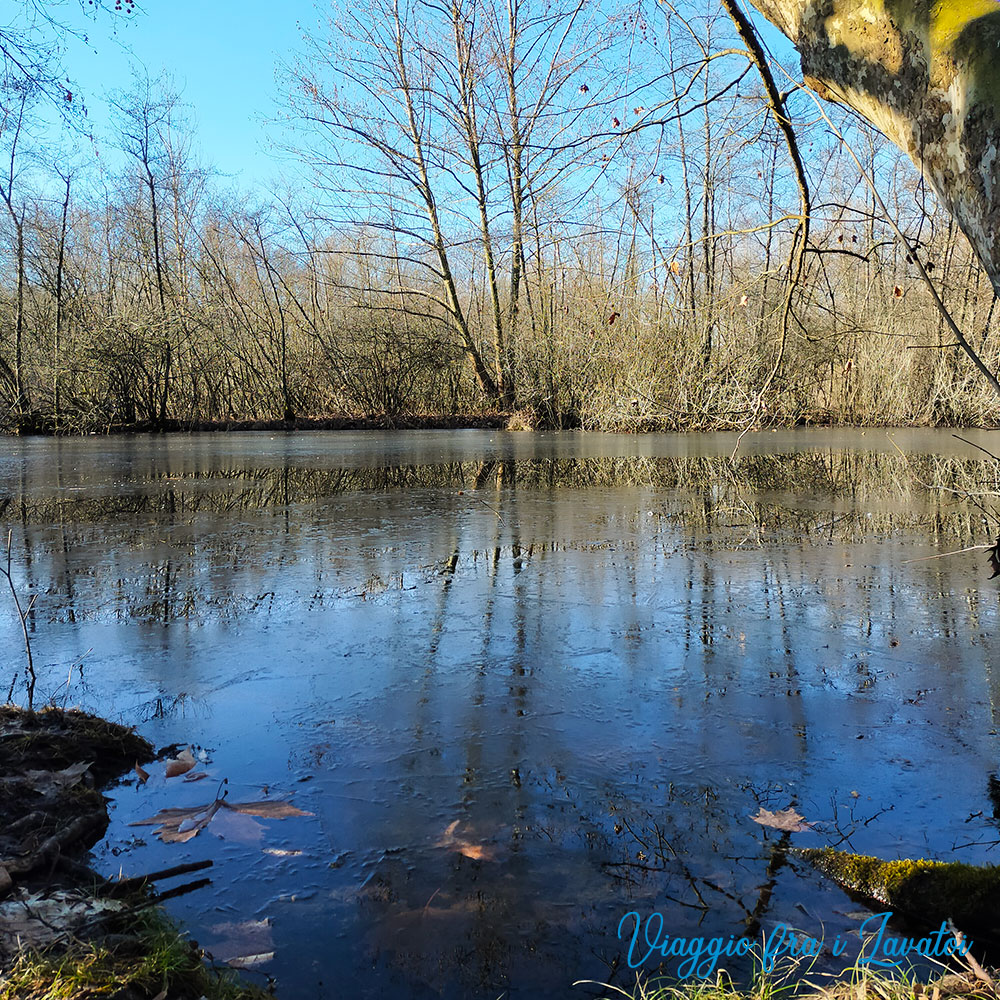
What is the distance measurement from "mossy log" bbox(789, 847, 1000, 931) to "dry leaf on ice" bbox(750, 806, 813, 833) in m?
0.18

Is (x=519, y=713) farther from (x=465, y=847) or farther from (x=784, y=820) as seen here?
(x=784, y=820)

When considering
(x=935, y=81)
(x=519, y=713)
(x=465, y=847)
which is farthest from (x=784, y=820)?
(x=935, y=81)

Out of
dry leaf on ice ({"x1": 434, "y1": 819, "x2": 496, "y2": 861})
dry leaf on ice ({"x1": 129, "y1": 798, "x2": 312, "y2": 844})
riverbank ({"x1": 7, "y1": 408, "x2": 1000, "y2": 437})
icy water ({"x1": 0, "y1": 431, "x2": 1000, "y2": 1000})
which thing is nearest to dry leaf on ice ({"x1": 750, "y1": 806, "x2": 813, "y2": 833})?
icy water ({"x1": 0, "y1": 431, "x2": 1000, "y2": 1000})

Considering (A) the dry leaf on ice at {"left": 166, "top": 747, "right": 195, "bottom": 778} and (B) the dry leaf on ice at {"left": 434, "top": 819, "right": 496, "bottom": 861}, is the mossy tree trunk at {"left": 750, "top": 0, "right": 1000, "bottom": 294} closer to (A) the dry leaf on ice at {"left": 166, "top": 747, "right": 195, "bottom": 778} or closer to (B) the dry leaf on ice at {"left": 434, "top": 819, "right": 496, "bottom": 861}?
(B) the dry leaf on ice at {"left": 434, "top": 819, "right": 496, "bottom": 861}

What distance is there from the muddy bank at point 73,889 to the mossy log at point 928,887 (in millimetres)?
1341

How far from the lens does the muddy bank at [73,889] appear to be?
154 centimetres

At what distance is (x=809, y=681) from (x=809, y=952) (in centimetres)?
160

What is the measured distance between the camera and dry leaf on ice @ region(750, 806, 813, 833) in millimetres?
2129

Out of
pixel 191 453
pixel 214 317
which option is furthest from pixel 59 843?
pixel 214 317

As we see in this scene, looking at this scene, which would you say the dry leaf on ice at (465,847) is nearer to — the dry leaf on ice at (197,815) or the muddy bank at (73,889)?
the dry leaf on ice at (197,815)

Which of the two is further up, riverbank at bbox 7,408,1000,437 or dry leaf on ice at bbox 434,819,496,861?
riverbank at bbox 7,408,1000,437

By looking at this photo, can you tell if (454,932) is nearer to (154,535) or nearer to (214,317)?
(154,535)

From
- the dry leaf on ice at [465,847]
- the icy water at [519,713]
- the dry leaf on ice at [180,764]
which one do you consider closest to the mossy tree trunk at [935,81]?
the icy water at [519,713]

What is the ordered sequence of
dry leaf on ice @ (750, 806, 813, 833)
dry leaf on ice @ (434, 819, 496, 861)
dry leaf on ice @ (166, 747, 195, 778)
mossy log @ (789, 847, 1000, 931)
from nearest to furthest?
mossy log @ (789, 847, 1000, 931) → dry leaf on ice @ (434, 819, 496, 861) → dry leaf on ice @ (750, 806, 813, 833) → dry leaf on ice @ (166, 747, 195, 778)
